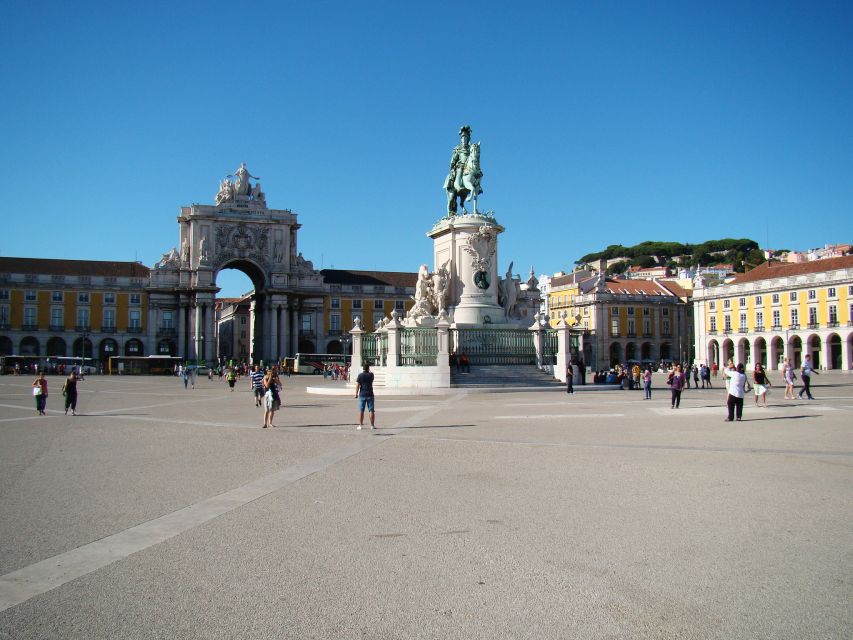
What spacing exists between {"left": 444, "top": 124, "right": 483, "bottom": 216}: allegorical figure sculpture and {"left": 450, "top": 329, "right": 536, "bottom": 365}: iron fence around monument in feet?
18.6

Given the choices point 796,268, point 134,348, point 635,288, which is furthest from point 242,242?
point 796,268

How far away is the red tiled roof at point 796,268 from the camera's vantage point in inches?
2658

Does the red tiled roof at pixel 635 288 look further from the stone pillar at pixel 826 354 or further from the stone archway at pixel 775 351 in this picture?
the stone pillar at pixel 826 354

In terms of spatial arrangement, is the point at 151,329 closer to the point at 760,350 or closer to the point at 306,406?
the point at 760,350

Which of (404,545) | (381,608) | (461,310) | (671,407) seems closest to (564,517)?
(404,545)

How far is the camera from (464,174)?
1321 inches

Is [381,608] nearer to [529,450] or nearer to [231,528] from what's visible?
[231,528]

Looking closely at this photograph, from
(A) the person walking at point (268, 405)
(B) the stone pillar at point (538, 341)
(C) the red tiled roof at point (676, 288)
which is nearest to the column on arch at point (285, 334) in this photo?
(C) the red tiled roof at point (676, 288)

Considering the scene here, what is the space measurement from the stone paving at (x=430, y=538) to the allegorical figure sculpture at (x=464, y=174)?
22276 millimetres

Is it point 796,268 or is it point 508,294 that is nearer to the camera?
point 508,294

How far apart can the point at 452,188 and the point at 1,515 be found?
95.1ft

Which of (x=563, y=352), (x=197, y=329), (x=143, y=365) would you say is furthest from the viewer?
(x=197, y=329)

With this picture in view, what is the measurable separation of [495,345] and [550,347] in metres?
2.71

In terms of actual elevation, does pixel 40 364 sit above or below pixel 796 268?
below
